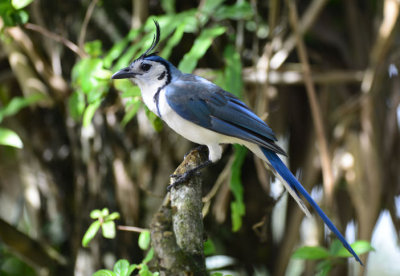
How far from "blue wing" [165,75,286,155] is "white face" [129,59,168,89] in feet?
0.28

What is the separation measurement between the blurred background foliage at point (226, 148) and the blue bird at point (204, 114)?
0.41 meters

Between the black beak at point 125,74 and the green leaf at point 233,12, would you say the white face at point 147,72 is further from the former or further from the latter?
the green leaf at point 233,12

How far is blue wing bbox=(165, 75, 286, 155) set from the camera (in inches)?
76.4

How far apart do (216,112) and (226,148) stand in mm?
1216

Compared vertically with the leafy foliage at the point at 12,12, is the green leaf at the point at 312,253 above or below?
below

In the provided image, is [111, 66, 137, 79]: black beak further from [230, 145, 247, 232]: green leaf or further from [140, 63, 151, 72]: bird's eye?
[230, 145, 247, 232]: green leaf

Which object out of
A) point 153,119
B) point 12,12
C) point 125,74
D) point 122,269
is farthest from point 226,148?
point 122,269

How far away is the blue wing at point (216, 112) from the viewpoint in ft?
6.36

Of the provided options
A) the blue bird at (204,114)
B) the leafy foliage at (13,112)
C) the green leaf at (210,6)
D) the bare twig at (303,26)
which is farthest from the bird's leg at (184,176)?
the bare twig at (303,26)

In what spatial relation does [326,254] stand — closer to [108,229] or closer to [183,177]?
[183,177]

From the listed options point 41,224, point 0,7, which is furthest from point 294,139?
point 0,7

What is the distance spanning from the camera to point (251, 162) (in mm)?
3496

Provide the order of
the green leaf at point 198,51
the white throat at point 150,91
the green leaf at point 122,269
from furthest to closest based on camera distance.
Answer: the green leaf at point 198,51 → the white throat at point 150,91 → the green leaf at point 122,269

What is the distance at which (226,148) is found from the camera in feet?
10.5
